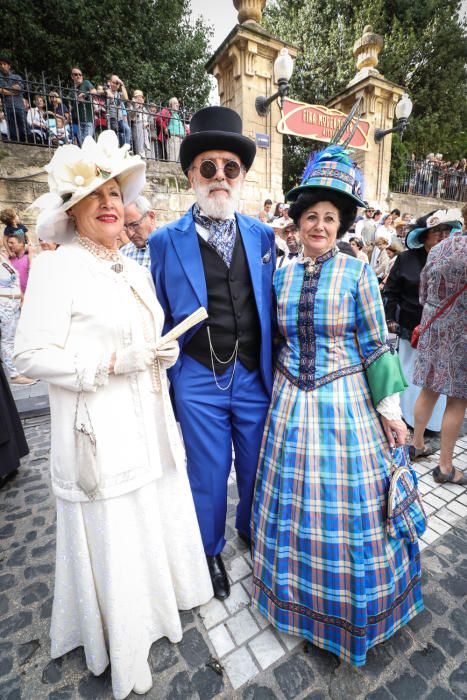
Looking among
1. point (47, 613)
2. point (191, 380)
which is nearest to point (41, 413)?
point (47, 613)

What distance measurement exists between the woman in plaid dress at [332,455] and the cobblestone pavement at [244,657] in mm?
119

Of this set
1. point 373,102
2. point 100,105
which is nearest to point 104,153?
point 100,105

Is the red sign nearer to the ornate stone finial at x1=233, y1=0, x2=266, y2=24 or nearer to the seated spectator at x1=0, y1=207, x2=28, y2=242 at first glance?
the ornate stone finial at x1=233, y1=0, x2=266, y2=24

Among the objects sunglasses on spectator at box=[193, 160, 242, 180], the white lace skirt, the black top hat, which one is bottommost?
the white lace skirt

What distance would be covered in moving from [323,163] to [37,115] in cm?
764

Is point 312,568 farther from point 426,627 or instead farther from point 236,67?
point 236,67

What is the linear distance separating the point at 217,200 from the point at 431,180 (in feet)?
46.5

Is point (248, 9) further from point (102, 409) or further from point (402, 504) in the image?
point (402, 504)

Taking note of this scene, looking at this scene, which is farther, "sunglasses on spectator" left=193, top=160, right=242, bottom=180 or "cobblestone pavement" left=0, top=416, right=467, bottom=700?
"sunglasses on spectator" left=193, top=160, right=242, bottom=180

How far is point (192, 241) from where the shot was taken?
186cm

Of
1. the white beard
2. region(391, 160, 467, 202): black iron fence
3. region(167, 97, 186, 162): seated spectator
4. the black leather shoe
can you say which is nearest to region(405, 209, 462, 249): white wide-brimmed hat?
the white beard

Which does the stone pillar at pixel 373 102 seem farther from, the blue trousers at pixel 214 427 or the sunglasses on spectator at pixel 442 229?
the blue trousers at pixel 214 427

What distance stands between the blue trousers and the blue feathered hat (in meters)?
0.96

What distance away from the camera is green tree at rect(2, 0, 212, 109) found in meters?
11.4
